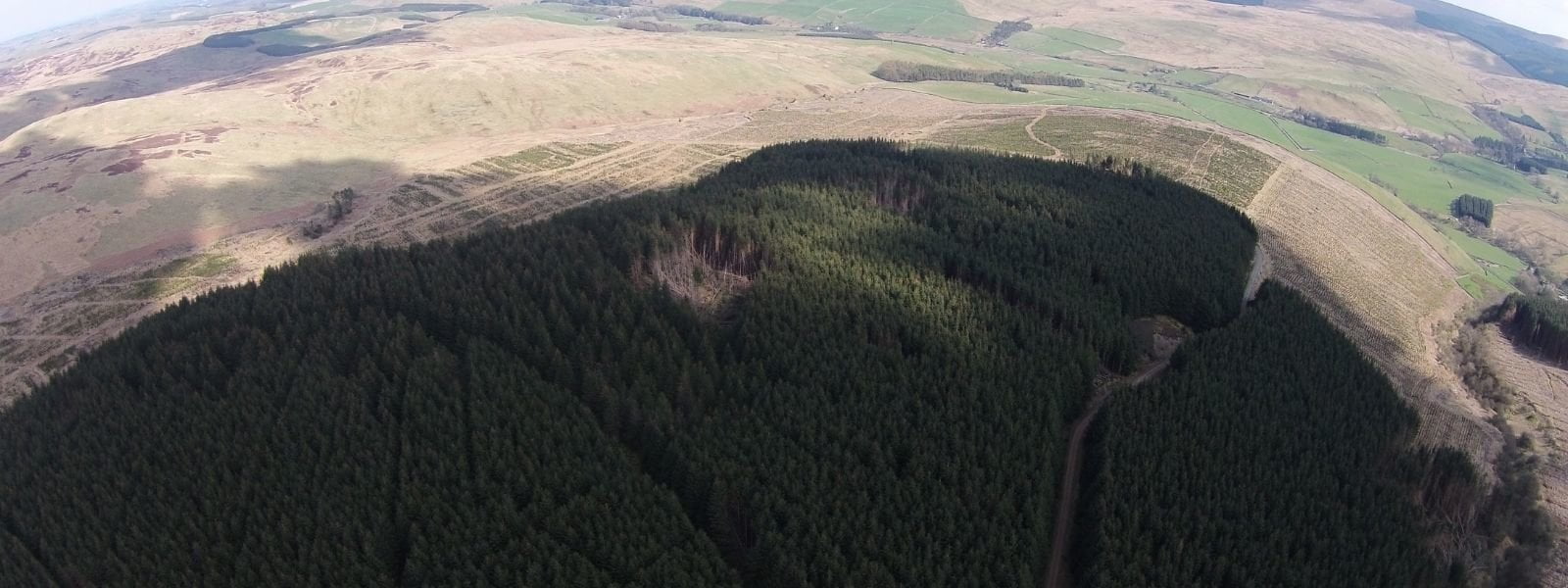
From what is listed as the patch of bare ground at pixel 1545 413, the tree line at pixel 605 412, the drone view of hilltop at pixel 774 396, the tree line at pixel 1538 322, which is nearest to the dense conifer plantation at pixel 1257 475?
the drone view of hilltop at pixel 774 396

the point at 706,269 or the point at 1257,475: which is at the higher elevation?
the point at 706,269

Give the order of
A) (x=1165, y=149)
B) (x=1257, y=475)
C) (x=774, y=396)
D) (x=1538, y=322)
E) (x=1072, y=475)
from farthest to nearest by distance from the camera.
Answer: (x=1165, y=149)
(x=1538, y=322)
(x=1072, y=475)
(x=774, y=396)
(x=1257, y=475)

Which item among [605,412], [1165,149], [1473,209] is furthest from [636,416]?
[1473,209]

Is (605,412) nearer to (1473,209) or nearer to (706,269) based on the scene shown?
(706,269)

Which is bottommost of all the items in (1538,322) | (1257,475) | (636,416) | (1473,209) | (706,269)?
(1538,322)

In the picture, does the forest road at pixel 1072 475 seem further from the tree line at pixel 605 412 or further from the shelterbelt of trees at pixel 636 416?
the tree line at pixel 605 412

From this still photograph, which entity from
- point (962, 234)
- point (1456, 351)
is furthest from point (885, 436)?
point (1456, 351)

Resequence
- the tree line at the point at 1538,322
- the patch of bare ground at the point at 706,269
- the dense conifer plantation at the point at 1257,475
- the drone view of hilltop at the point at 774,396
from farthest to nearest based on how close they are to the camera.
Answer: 1. the tree line at the point at 1538,322
2. the patch of bare ground at the point at 706,269
3. the dense conifer plantation at the point at 1257,475
4. the drone view of hilltop at the point at 774,396
